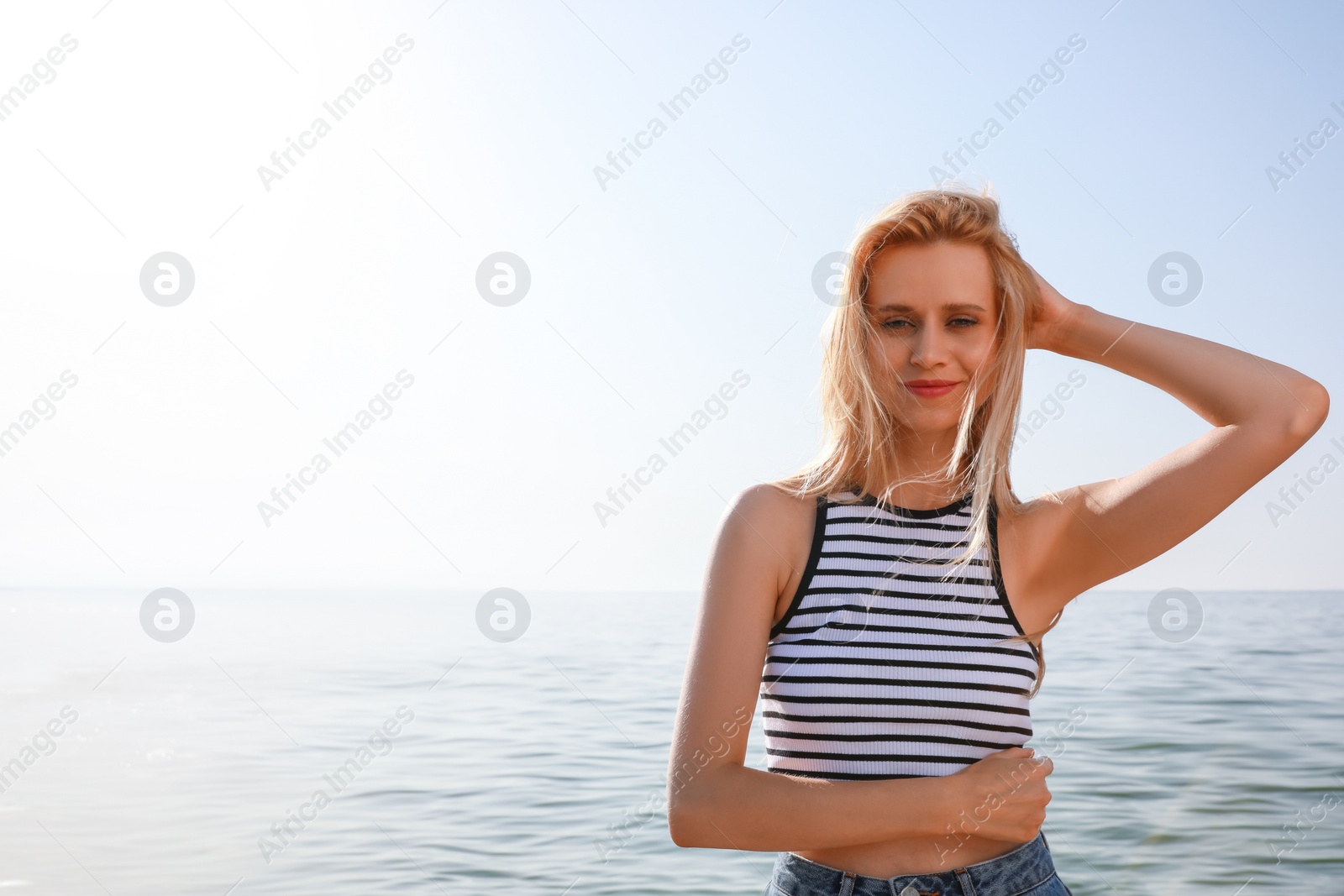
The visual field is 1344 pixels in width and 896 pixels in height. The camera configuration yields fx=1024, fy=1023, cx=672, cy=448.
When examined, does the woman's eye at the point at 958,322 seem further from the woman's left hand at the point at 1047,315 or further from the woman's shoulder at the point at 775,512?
the woman's shoulder at the point at 775,512

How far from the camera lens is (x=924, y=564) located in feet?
5.86

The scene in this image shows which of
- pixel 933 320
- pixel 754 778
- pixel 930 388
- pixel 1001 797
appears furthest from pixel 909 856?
pixel 933 320

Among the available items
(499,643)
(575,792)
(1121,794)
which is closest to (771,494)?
(575,792)

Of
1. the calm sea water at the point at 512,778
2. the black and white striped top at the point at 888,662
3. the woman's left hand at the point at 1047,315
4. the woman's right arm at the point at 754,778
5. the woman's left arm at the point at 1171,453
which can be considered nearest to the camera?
the woman's right arm at the point at 754,778

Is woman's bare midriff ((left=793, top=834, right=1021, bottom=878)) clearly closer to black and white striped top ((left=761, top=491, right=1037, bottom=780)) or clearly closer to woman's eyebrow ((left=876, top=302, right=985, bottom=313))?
black and white striped top ((left=761, top=491, right=1037, bottom=780))

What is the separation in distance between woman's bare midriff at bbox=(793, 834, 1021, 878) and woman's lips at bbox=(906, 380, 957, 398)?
0.75 metres

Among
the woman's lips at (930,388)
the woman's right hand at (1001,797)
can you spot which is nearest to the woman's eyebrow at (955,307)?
the woman's lips at (930,388)

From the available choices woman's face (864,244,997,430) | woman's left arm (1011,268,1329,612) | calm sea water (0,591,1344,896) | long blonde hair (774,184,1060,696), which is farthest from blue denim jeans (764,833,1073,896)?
calm sea water (0,591,1344,896)

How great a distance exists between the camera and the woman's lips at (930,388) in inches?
73.0

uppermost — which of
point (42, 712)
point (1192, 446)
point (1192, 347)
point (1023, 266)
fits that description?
point (42, 712)

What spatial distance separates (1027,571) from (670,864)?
15.1 ft

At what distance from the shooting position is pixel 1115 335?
1.95m

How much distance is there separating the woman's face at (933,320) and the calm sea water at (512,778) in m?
4.38

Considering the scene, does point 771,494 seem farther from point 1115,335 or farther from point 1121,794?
point 1121,794
